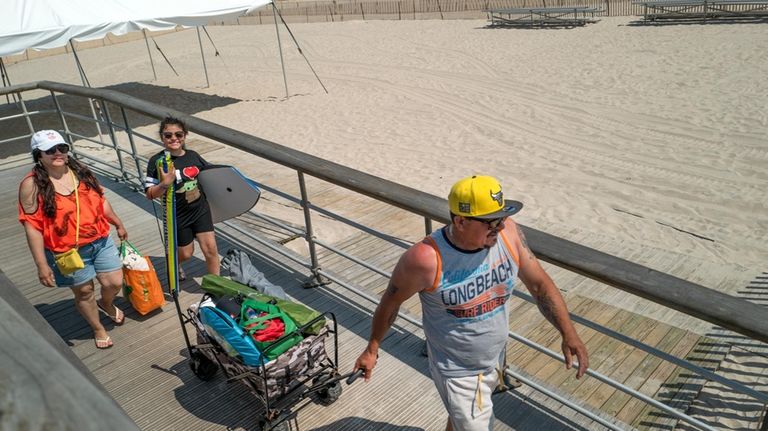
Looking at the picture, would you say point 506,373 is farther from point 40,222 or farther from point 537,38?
point 537,38

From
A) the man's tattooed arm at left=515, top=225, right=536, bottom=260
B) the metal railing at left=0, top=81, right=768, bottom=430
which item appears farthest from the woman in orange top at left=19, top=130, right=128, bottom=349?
the man's tattooed arm at left=515, top=225, right=536, bottom=260

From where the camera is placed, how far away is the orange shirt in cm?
375

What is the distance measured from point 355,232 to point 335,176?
410cm

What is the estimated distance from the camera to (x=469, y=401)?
8.06 feet

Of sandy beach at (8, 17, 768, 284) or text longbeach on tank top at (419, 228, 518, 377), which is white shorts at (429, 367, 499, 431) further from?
sandy beach at (8, 17, 768, 284)

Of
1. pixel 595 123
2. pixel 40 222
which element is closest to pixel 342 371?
pixel 40 222

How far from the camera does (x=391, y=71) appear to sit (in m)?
20.8

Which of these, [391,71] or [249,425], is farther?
[391,71]

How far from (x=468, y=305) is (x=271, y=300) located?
4.78 ft

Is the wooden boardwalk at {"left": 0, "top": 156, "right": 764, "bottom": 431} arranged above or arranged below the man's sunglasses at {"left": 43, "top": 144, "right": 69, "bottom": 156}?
below

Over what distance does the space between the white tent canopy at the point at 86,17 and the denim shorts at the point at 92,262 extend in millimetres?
10715

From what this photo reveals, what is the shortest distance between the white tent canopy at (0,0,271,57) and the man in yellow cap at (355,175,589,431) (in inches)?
521

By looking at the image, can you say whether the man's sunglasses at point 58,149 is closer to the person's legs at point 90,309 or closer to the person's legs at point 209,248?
the person's legs at point 90,309

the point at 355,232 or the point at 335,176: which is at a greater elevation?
the point at 335,176
